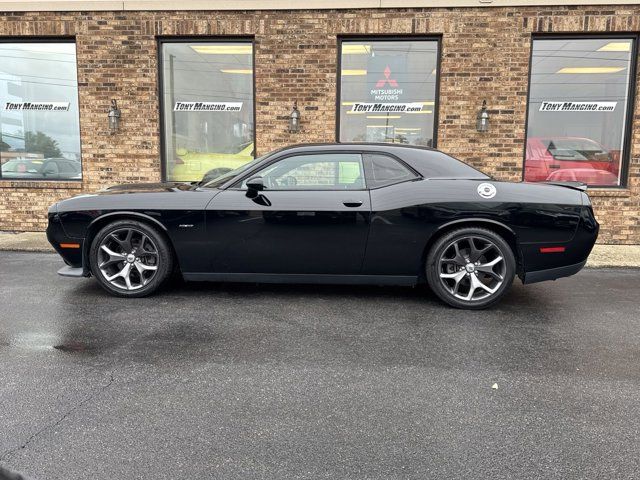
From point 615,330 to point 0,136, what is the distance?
9636 mm

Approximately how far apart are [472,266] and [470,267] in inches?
0.8

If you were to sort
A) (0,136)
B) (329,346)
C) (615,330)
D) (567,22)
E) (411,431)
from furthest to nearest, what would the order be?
(0,136) < (567,22) < (615,330) < (329,346) < (411,431)

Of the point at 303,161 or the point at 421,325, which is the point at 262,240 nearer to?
the point at 303,161

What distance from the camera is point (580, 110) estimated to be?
26.8 feet

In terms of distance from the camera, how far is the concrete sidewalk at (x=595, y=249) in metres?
6.66

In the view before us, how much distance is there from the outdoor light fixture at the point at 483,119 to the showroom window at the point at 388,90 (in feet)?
2.22

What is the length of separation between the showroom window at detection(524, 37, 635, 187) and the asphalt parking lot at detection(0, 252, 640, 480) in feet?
12.7

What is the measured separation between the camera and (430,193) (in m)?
4.59

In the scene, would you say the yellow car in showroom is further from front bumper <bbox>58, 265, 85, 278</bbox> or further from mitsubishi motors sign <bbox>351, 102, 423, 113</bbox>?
front bumper <bbox>58, 265, 85, 278</bbox>

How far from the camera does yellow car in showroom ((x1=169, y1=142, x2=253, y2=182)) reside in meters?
8.73

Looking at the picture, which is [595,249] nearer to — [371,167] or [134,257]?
[371,167]

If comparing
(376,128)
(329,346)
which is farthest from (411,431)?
(376,128)

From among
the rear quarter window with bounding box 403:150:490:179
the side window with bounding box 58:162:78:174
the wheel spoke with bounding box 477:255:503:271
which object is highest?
the rear quarter window with bounding box 403:150:490:179

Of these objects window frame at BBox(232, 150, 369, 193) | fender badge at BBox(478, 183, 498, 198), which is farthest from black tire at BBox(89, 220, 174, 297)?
fender badge at BBox(478, 183, 498, 198)
